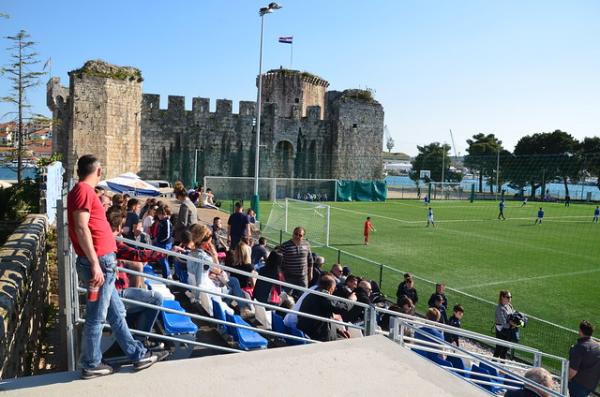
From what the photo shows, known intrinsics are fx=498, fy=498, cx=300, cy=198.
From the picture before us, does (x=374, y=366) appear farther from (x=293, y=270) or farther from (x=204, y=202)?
(x=204, y=202)

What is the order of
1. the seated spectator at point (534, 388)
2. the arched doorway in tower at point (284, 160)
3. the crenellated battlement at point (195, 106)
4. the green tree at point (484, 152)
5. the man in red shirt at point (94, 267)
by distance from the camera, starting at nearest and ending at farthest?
1. the man in red shirt at point (94, 267)
2. the seated spectator at point (534, 388)
3. the crenellated battlement at point (195, 106)
4. the arched doorway in tower at point (284, 160)
5. the green tree at point (484, 152)

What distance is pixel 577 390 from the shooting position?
7160 millimetres

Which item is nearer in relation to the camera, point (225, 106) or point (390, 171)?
A: point (225, 106)

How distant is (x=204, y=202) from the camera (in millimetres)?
25625

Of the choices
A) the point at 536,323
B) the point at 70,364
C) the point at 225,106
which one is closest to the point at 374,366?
the point at 70,364

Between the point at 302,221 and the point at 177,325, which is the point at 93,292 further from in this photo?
the point at 302,221

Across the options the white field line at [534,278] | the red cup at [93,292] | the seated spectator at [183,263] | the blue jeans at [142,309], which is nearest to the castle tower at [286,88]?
the white field line at [534,278]

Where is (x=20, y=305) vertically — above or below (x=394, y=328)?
above

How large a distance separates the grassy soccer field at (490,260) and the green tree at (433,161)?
149 ft

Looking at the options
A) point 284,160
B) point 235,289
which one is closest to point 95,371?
point 235,289

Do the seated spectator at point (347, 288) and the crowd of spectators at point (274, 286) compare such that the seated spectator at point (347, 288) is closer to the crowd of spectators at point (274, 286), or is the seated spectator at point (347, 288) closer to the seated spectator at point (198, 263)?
the crowd of spectators at point (274, 286)

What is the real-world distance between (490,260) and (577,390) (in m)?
12.6

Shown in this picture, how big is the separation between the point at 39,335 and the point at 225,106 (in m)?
35.0

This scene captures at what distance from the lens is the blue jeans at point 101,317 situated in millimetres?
3723
